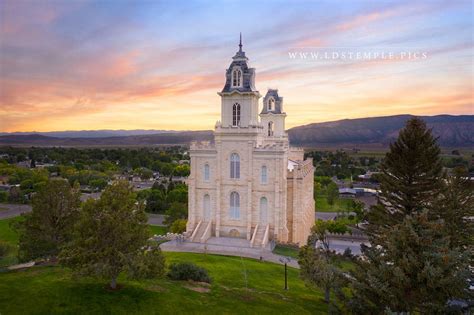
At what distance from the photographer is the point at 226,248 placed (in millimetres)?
35750

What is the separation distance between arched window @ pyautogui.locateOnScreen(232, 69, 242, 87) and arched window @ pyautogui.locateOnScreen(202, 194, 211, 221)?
12.1 m

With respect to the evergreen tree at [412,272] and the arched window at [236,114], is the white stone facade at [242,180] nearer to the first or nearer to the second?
the arched window at [236,114]

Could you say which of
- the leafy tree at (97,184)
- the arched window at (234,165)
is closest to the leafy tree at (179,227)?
the arched window at (234,165)

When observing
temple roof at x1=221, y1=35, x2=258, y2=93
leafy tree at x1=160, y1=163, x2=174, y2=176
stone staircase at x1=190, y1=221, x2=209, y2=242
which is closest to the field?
stone staircase at x1=190, y1=221, x2=209, y2=242

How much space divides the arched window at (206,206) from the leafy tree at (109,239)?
20200mm

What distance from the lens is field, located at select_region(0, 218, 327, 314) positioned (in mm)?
17156

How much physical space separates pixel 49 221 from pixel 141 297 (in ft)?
31.9

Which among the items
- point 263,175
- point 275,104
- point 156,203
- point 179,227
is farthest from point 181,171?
point 263,175

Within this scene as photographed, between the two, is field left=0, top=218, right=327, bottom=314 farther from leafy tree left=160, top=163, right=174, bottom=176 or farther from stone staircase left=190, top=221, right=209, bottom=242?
leafy tree left=160, top=163, right=174, bottom=176

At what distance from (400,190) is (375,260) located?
11.3 meters

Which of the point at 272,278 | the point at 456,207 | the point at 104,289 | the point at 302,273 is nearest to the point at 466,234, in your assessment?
the point at 456,207

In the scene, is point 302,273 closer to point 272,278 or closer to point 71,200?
point 272,278

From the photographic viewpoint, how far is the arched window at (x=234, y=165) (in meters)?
38.6

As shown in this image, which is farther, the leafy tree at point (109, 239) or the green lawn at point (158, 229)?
the green lawn at point (158, 229)
